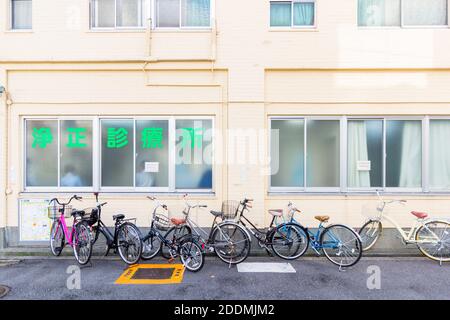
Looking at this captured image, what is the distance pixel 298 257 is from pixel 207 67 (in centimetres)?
491

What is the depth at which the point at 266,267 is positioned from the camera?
6.03m

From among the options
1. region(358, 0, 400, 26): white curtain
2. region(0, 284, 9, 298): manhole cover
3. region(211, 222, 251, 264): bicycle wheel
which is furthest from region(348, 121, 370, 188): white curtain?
region(0, 284, 9, 298): manhole cover

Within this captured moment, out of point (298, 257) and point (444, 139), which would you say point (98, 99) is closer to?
point (298, 257)

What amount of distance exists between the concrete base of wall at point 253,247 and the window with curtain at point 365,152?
1.27 metres

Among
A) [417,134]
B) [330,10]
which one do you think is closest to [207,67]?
[330,10]

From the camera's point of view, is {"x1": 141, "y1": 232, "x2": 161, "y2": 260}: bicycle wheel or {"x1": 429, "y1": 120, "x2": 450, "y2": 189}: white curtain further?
{"x1": 429, "y1": 120, "x2": 450, "y2": 189}: white curtain

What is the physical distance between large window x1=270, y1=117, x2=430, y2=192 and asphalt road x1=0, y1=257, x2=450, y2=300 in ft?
6.33

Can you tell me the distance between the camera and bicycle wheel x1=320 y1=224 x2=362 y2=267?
6.03 metres

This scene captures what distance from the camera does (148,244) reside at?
6402mm

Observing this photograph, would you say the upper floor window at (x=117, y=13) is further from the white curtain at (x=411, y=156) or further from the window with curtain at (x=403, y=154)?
the white curtain at (x=411, y=156)

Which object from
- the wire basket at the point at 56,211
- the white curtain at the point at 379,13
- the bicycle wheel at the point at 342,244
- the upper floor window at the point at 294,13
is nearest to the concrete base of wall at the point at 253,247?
the bicycle wheel at the point at 342,244

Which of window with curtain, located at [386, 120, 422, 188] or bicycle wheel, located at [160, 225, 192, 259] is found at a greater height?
window with curtain, located at [386, 120, 422, 188]

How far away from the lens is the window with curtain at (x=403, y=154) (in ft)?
24.0

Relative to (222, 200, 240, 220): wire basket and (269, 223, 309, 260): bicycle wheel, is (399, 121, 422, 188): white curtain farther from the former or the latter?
(222, 200, 240, 220): wire basket
